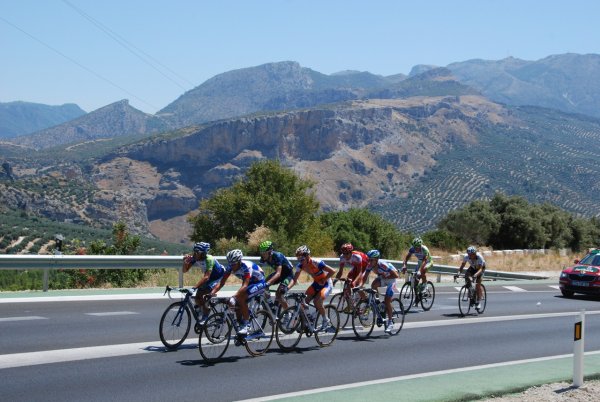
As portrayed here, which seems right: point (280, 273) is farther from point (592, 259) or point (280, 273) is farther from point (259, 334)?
point (592, 259)

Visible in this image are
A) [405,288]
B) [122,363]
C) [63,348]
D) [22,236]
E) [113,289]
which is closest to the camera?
[122,363]

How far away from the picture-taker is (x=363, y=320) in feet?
46.9

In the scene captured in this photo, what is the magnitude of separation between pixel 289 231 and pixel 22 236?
29.4m

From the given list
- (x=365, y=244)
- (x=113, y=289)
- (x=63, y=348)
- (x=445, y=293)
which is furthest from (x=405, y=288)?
(x=365, y=244)

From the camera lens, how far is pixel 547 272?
37.5 meters

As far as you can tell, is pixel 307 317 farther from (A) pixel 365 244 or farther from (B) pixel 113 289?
(A) pixel 365 244

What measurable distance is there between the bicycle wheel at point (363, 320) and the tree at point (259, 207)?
21.7 meters

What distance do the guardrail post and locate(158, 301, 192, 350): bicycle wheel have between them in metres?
5.55

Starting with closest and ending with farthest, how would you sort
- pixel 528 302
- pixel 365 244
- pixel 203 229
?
pixel 528 302, pixel 365 244, pixel 203 229

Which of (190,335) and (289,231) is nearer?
(190,335)

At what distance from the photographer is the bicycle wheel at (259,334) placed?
11836 mm

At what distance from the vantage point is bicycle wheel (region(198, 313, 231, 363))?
11250 millimetres

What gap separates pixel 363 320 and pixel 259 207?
81.7 feet

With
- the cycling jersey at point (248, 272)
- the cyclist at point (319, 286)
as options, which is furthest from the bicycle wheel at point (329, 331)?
the cycling jersey at point (248, 272)
